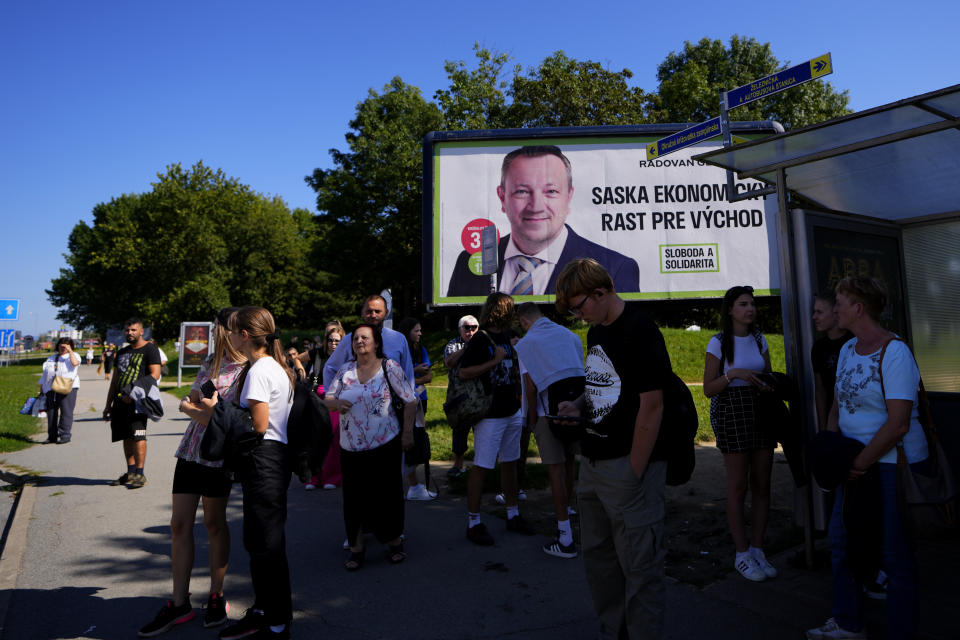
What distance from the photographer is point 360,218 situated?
30.3m

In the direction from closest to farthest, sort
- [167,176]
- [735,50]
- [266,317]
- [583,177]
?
[266,317] < [583,177] < [735,50] < [167,176]

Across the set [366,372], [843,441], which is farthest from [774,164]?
[366,372]

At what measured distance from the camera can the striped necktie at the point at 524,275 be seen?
1323cm

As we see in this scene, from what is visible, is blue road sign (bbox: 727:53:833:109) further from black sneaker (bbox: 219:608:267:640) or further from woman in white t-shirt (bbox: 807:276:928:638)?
black sneaker (bbox: 219:608:267:640)

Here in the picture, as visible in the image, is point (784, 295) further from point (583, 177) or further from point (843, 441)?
point (583, 177)

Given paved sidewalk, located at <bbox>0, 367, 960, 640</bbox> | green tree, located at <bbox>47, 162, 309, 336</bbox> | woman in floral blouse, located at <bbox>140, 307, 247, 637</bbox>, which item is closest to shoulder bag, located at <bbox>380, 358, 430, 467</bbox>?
paved sidewalk, located at <bbox>0, 367, 960, 640</bbox>

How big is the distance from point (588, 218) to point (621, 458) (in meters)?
11.3

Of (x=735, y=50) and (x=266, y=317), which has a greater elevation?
(x=735, y=50)

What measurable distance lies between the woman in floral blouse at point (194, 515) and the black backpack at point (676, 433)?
2.26 m

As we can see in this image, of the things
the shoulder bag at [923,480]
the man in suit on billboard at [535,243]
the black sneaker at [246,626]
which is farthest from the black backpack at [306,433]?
the man in suit on billboard at [535,243]

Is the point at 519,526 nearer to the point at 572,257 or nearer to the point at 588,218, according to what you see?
the point at 572,257

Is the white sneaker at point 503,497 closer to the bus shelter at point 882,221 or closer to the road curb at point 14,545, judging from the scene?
the bus shelter at point 882,221

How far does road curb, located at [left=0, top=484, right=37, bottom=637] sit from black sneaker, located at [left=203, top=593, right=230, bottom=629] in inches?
43.2

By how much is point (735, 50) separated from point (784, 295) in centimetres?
3617
